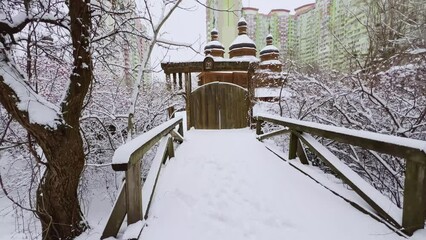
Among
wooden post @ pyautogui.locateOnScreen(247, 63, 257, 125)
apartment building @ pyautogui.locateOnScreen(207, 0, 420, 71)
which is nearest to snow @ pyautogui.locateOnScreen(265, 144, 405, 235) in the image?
apartment building @ pyautogui.locateOnScreen(207, 0, 420, 71)

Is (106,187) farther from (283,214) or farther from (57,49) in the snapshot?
(283,214)

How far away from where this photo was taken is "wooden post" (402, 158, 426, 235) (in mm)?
1990

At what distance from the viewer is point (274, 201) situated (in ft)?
10.1

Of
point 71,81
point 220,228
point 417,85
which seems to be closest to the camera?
point 220,228

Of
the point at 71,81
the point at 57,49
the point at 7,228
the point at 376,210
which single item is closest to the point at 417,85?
the point at 376,210

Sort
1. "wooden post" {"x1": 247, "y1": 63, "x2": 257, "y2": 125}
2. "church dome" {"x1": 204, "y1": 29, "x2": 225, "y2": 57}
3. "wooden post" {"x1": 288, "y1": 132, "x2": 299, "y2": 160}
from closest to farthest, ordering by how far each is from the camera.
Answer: "wooden post" {"x1": 288, "y1": 132, "x2": 299, "y2": 160}
"wooden post" {"x1": 247, "y1": 63, "x2": 257, "y2": 125}
"church dome" {"x1": 204, "y1": 29, "x2": 225, "y2": 57}

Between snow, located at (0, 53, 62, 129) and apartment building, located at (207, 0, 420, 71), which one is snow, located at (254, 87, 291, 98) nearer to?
apartment building, located at (207, 0, 420, 71)

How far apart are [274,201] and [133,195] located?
1.63 metres

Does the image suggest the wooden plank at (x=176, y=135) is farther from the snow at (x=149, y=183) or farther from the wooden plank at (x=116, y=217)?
the wooden plank at (x=116, y=217)

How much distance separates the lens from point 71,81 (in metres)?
3.13

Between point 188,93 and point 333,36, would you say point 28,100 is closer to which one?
point 333,36

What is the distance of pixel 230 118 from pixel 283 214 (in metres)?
7.51

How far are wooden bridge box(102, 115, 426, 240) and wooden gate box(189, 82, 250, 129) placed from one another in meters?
5.99

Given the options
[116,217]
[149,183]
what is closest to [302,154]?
[149,183]
